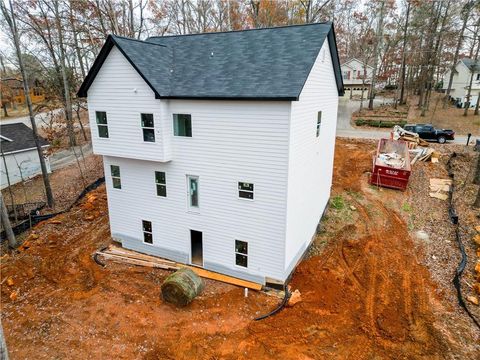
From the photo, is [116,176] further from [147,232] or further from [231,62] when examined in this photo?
[231,62]

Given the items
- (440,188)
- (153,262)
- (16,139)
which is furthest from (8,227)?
(440,188)

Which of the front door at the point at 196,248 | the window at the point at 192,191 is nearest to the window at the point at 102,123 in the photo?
the window at the point at 192,191

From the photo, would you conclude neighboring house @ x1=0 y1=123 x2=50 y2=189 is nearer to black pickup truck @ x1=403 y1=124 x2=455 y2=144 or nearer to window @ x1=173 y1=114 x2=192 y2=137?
window @ x1=173 y1=114 x2=192 y2=137

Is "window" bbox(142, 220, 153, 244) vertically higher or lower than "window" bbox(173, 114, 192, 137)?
lower

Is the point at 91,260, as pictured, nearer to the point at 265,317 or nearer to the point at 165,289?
the point at 165,289

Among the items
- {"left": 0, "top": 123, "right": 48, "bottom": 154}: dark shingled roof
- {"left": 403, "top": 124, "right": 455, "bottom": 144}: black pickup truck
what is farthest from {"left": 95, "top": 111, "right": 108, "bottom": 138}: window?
{"left": 403, "top": 124, "right": 455, "bottom": 144}: black pickup truck

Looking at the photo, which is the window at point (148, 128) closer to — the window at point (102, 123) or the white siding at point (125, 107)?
the white siding at point (125, 107)
